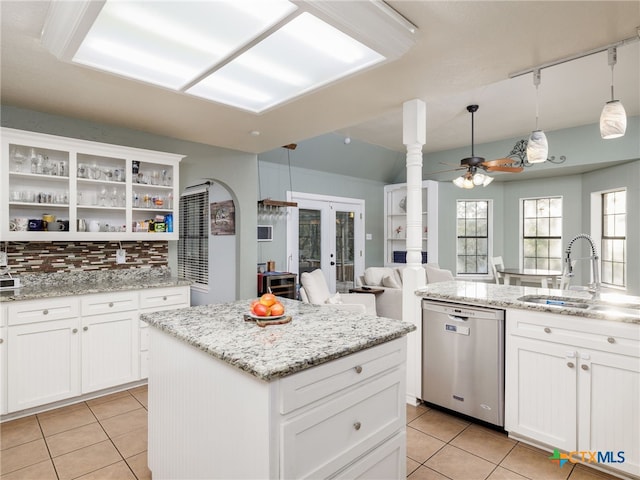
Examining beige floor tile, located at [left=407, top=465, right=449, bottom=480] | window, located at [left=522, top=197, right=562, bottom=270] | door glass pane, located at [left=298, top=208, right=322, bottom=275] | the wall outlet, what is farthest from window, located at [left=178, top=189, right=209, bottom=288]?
window, located at [left=522, top=197, right=562, bottom=270]

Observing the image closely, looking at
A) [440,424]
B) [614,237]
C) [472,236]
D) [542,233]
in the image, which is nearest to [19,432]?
[440,424]

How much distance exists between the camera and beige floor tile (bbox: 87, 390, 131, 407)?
3105 mm

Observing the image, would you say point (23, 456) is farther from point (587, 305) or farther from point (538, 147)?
point (538, 147)

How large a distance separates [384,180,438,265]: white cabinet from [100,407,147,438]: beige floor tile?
5608 mm

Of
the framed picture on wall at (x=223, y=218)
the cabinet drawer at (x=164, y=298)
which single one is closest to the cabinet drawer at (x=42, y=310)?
the cabinet drawer at (x=164, y=298)

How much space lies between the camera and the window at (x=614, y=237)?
5352mm

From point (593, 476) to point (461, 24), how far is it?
8.82 ft

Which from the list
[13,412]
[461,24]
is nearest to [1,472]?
[13,412]

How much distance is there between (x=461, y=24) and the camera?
199 cm

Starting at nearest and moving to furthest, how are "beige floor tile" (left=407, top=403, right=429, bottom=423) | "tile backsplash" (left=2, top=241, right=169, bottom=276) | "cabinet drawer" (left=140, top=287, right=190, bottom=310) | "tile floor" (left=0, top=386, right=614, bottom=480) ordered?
"tile floor" (left=0, top=386, right=614, bottom=480) < "beige floor tile" (left=407, top=403, right=429, bottom=423) < "tile backsplash" (left=2, top=241, right=169, bottom=276) < "cabinet drawer" (left=140, top=287, right=190, bottom=310)

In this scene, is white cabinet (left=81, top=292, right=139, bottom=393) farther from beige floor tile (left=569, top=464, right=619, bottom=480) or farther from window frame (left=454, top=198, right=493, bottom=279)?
window frame (left=454, top=198, right=493, bottom=279)

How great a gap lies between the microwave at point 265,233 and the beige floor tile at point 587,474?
4662 millimetres

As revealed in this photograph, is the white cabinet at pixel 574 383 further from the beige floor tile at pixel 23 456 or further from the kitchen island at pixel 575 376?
the beige floor tile at pixel 23 456

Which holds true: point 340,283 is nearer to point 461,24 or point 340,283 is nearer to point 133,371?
point 133,371
